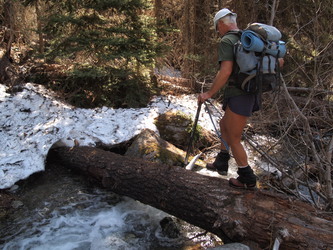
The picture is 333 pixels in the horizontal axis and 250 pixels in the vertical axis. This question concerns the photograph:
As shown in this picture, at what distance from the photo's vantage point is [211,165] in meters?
4.51

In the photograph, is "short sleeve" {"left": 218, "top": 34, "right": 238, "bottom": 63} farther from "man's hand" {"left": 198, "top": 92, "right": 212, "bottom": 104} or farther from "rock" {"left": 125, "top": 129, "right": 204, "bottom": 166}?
"rock" {"left": 125, "top": 129, "right": 204, "bottom": 166}

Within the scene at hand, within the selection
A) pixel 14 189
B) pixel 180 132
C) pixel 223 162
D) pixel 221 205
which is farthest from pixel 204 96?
pixel 14 189

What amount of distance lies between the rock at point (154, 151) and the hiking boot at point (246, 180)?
6.54 ft

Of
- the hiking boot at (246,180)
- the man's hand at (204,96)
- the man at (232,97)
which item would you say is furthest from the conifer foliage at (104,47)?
the hiking boot at (246,180)

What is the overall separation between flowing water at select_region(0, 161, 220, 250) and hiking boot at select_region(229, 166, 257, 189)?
914 mm

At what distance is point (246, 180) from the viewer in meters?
3.74

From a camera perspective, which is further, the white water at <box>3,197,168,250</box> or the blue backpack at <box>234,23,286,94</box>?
the white water at <box>3,197,168,250</box>

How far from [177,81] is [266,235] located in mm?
7728

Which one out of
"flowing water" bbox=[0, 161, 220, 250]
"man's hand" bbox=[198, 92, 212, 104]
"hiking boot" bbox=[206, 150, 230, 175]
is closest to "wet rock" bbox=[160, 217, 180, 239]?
"flowing water" bbox=[0, 161, 220, 250]

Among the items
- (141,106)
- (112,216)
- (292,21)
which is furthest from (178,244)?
(292,21)

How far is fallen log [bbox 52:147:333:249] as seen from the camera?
123 inches

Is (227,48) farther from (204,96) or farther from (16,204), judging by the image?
(16,204)

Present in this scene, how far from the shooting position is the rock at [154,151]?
18.6 feet

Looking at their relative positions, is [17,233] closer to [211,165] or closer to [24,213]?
[24,213]
